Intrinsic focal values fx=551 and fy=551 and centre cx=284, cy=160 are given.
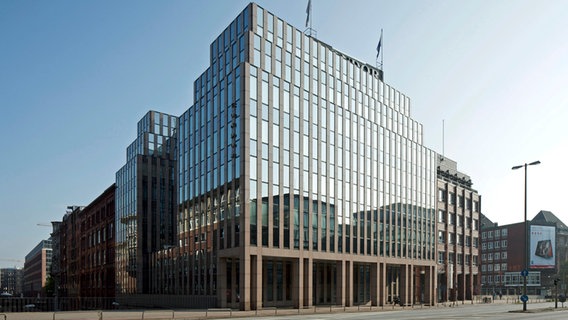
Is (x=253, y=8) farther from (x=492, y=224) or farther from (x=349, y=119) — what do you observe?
(x=492, y=224)

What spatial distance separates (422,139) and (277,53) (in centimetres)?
3667

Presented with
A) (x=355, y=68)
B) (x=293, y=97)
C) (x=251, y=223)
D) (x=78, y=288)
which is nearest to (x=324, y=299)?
(x=251, y=223)

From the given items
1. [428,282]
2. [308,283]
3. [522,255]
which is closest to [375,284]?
[308,283]

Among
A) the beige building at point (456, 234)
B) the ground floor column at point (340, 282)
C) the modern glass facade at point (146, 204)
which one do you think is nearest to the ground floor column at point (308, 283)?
the ground floor column at point (340, 282)

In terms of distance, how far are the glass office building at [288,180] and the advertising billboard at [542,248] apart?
346 ft

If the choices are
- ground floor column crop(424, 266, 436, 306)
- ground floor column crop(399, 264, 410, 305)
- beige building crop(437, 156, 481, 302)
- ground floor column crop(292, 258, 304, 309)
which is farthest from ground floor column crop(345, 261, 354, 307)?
beige building crop(437, 156, 481, 302)

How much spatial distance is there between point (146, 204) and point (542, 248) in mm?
131173

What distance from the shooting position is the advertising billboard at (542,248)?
549 ft

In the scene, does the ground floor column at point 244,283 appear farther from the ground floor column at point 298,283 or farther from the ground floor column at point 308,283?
the ground floor column at point 308,283

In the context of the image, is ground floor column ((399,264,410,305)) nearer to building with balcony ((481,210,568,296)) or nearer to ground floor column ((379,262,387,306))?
ground floor column ((379,262,387,306))

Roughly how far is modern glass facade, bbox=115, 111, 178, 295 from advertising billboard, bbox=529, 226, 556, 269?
124 metres

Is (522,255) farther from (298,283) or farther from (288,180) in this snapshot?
(288,180)

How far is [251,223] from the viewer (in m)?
53.9

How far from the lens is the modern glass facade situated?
83750 mm
